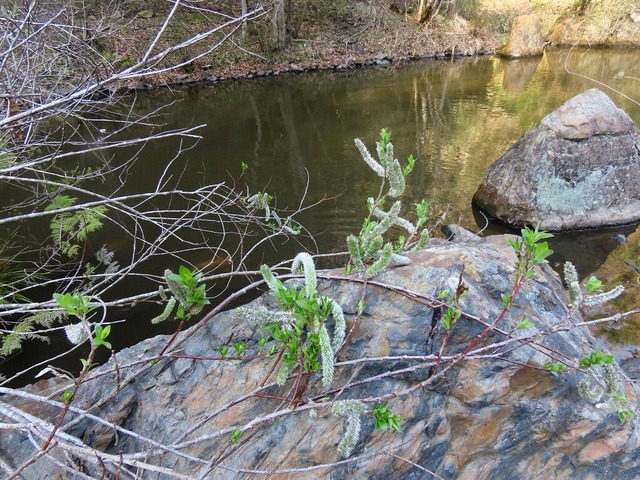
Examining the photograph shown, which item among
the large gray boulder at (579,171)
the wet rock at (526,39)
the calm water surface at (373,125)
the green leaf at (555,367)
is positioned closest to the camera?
the green leaf at (555,367)

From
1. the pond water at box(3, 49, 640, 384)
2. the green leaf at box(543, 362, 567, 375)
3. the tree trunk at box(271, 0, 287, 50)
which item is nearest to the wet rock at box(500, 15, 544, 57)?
the pond water at box(3, 49, 640, 384)

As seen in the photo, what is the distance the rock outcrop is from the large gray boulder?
4.16 meters

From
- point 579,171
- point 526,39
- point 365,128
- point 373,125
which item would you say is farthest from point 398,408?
point 526,39

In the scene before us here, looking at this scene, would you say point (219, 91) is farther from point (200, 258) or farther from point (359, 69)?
point (200, 258)

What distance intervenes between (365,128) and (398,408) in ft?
27.9

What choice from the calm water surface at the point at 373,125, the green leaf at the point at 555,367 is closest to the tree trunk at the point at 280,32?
the calm water surface at the point at 373,125

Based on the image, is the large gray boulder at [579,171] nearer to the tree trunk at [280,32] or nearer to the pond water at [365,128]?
the pond water at [365,128]

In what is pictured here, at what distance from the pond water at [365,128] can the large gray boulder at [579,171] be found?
0.30 meters

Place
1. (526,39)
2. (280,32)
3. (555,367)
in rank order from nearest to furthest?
(555,367) < (280,32) < (526,39)

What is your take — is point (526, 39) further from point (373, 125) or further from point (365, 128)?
point (365, 128)

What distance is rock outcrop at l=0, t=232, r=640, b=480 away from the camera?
173 cm

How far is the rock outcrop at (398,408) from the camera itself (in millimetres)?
1732

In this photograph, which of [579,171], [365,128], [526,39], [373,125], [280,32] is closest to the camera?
[579,171]

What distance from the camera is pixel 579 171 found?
5.58m
